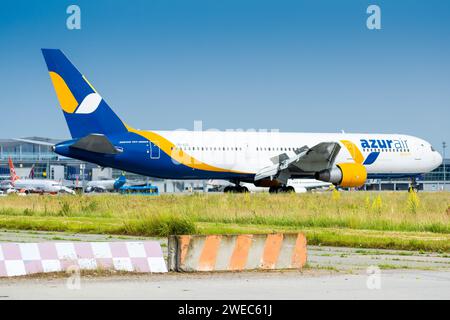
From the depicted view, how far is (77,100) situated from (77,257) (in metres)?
35.2

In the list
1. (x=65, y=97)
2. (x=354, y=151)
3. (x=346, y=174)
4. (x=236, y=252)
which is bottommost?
(x=346, y=174)

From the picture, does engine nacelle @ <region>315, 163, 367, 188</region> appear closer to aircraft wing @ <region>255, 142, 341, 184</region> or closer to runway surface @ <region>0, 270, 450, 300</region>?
aircraft wing @ <region>255, 142, 341, 184</region>

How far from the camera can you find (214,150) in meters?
53.2

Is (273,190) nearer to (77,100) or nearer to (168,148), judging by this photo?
(168,148)

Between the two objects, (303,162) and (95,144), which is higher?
(95,144)

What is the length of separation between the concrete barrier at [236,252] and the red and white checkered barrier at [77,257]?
0.44 m

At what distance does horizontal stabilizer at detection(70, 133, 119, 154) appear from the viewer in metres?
48.7

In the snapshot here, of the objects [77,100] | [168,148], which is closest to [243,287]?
[77,100]

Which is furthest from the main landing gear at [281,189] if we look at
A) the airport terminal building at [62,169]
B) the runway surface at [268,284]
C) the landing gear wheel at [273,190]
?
the airport terminal building at [62,169]

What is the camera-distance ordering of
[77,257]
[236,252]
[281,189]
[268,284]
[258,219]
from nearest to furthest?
[268,284], [77,257], [236,252], [258,219], [281,189]

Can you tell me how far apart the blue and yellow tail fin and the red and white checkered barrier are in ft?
114

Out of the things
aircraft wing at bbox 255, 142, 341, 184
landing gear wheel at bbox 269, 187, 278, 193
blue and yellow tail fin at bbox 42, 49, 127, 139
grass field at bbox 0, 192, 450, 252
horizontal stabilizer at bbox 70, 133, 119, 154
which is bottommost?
landing gear wheel at bbox 269, 187, 278, 193

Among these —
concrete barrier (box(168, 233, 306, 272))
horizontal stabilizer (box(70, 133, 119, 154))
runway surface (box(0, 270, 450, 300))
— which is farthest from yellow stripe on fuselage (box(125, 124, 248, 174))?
runway surface (box(0, 270, 450, 300))
